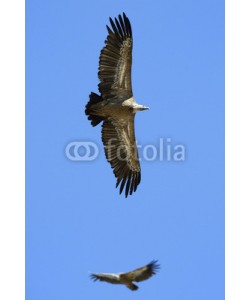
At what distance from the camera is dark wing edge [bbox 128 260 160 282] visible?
33.6 feet

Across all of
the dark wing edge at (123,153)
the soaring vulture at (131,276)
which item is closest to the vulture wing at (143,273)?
the soaring vulture at (131,276)

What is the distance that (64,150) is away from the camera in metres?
13.2

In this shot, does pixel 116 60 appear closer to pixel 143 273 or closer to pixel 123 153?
pixel 123 153

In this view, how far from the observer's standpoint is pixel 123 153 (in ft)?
42.3

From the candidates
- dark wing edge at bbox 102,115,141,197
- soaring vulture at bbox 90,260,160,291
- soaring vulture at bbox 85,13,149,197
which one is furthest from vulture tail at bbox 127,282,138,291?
soaring vulture at bbox 85,13,149,197

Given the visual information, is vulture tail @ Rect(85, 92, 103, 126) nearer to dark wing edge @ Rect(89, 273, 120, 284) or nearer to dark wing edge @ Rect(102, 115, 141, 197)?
dark wing edge @ Rect(102, 115, 141, 197)

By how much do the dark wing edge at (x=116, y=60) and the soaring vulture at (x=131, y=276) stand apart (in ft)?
11.0

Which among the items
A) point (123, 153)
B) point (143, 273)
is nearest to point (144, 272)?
point (143, 273)

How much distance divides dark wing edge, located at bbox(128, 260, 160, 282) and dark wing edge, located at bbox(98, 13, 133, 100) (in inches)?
131

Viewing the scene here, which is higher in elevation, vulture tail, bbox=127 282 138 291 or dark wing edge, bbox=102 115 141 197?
dark wing edge, bbox=102 115 141 197

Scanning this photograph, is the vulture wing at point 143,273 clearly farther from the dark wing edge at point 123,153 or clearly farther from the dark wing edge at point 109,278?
the dark wing edge at point 123,153
